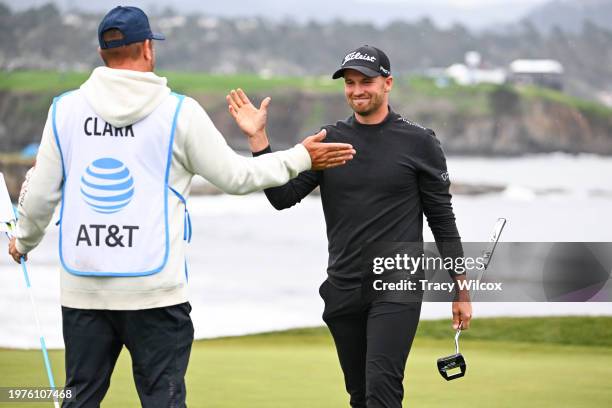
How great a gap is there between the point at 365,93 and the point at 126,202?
1320 millimetres

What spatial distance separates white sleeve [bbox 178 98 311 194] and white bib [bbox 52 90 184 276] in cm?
5

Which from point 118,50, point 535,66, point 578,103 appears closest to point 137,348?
point 118,50

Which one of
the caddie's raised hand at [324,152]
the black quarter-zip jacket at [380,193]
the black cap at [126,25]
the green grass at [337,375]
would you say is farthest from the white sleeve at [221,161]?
the green grass at [337,375]

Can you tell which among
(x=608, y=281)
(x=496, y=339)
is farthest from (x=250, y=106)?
(x=608, y=281)

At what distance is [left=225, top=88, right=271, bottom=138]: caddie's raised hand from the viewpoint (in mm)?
3953

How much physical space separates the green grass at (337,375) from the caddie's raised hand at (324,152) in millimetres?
2133

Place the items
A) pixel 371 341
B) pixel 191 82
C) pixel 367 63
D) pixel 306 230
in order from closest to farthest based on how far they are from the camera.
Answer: pixel 371 341
pixel 367 63
pixel 191 82
pixel 306 230

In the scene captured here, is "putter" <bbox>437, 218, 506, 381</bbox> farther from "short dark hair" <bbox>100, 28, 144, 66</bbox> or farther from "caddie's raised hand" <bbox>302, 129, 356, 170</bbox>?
"short dark hair" <bbox>100, 28, 144, 66</bbox>

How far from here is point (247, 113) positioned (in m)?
3.98

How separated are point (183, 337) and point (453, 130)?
3517 cm

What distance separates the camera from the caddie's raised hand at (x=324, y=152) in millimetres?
3676

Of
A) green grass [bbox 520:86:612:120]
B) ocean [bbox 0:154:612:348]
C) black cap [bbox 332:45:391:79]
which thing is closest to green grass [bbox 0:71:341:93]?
ocean [bbox 0:154:612:348]

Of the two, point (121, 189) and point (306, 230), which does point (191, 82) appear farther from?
point (121, 189)

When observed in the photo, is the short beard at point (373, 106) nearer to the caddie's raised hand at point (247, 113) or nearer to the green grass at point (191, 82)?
the caddie's raised hand at point (247, 113)
